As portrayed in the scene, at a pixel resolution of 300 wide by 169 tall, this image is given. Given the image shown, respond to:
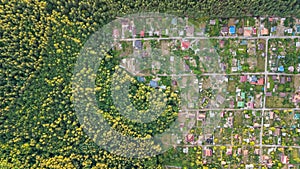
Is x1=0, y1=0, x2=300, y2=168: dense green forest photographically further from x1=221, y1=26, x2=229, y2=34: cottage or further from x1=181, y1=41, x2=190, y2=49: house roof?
x1=181, y1=41, x2=190, y2=49: house roof

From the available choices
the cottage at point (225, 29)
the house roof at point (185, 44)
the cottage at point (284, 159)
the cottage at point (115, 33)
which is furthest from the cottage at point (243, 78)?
the cottage at point (115, 33)

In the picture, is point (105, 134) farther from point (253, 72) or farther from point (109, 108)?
point (253, 72)

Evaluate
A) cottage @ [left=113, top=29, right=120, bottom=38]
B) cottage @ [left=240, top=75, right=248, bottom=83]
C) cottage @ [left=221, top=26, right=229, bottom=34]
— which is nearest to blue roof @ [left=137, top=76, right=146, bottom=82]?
cottage @ [left=113, top=29, right=120, bottom=38]

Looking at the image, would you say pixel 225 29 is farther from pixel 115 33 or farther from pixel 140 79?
pixel 115 33

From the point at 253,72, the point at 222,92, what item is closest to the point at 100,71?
the point at 222,92

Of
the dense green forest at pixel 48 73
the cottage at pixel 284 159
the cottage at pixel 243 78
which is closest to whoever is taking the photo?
the dense green forest at pixel 48 73

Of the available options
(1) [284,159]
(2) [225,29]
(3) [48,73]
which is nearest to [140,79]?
(3) [48,73]

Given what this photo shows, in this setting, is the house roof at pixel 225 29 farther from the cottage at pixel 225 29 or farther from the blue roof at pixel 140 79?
the blue roof at pixel 140 79

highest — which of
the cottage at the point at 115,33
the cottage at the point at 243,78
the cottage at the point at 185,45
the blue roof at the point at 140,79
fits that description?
the cottage at the point at 115,33

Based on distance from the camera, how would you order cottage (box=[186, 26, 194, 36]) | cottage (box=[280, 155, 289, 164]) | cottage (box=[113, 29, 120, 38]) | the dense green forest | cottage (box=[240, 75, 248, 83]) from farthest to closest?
cottage (box=[280, 155, 289, 164]), cottage (box=[240, 75, 248, 83]), cottage (box=[186, 26, 194, 36]), cottage (box=[113, 29, 120, 38]), the dense green forest
